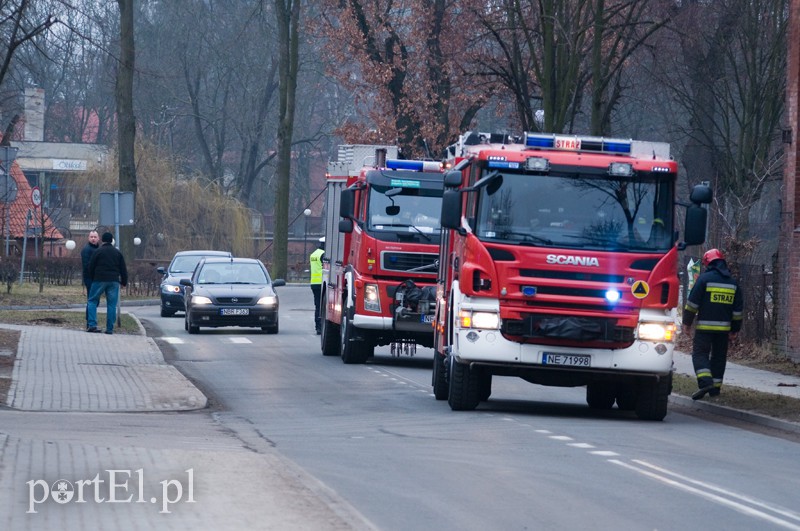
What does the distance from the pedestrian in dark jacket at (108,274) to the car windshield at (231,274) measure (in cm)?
332

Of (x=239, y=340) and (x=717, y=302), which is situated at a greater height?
(x=717, y=302)

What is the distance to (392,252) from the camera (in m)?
22.0

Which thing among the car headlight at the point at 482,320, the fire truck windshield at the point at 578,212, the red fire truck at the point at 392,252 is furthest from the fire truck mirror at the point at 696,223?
the red fire truck at the point at 392,252

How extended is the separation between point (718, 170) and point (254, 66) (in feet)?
120

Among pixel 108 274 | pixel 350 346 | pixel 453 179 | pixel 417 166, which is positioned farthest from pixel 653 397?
pixel 108 274

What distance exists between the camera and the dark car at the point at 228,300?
29.8m

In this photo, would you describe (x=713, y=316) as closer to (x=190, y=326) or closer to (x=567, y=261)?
(x=567, y=261)

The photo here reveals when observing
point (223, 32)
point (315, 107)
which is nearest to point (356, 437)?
point (223, 32)

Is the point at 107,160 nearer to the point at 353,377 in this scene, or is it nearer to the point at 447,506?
the point at 353,377

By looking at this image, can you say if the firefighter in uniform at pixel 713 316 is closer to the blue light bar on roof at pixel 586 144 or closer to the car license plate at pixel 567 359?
the blue light bar on roof at pixel 586 144

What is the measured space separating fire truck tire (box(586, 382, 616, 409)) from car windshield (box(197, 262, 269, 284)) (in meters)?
14.4

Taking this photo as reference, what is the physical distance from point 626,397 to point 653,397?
138 cm

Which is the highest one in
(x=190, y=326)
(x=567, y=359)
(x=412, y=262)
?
(x=412, y=262)

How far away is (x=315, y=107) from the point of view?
83.0 m
